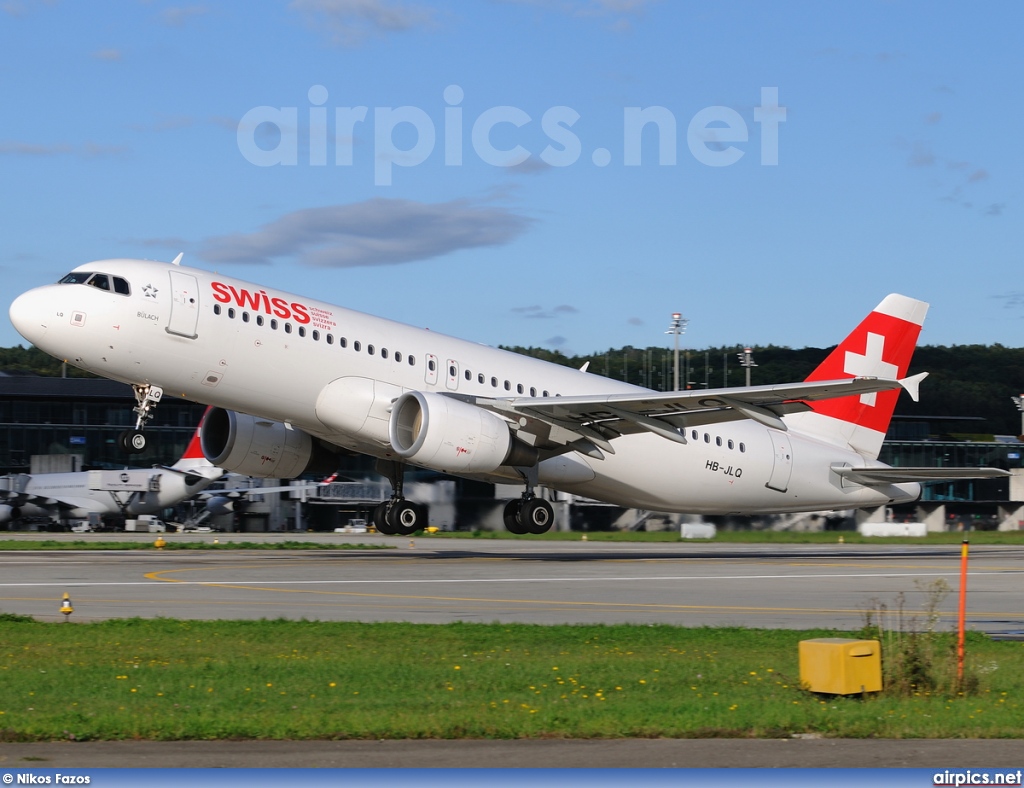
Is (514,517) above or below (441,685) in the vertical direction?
above

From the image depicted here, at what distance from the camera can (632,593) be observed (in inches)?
947

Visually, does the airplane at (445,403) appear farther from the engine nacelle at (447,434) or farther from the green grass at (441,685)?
the green grass at (441,685)

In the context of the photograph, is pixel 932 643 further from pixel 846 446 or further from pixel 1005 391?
pixel 1005 391

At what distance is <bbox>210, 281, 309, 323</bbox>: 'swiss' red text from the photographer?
28.8 metres

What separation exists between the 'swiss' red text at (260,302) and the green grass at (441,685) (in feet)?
41.3

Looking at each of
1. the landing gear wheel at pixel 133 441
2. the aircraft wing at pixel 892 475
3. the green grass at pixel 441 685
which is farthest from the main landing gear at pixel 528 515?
the green grass at pixel 441 685

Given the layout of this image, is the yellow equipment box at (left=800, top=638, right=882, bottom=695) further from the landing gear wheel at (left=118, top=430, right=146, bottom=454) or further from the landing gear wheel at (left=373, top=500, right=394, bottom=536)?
the landing gear wheel at (left=373, top=500, right=394, bottom=536)

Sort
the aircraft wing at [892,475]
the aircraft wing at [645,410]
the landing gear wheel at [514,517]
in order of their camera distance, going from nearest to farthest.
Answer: the aircraft wing at [645,410] → the landing gear wheel at [514,517] → the aircraft wing at [892,475]

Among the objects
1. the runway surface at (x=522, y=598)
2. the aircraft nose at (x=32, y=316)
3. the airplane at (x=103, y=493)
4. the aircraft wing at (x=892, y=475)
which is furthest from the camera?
the airplane at (x=103, y=493)

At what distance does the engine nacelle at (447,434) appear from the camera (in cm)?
2950

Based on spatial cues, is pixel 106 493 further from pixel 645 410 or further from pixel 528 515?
pixel 645 410

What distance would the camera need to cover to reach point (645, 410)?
31594 millimetres

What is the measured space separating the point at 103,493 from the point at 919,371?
9069cm

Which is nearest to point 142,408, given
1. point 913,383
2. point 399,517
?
point 399,517
